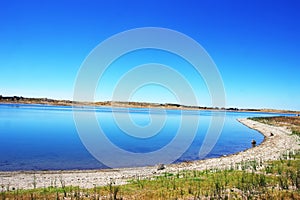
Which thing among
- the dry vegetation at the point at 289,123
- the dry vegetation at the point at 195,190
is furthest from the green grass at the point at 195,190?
the dry vegetation at the point at 289,123

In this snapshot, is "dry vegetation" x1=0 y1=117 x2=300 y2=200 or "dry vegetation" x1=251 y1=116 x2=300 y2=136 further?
"dry vegetation" x1=251 y1=116 x2=300 y2=136

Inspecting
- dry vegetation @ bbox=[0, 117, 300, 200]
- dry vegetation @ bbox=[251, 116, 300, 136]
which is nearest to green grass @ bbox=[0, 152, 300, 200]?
dry vegetation @ bbox=[0, 117, 300, 200]

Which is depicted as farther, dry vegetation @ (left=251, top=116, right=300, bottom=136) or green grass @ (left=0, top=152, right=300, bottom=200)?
dry vegetation @ (left=251, top=116, right=300, bottom=136)

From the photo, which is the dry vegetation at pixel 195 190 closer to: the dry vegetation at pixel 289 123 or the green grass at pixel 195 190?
the green grass at pixel 195 190

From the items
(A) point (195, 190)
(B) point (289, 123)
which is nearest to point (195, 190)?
(A) point (195, 190)

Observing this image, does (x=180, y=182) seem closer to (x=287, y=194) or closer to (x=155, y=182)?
(x=155, y=182)

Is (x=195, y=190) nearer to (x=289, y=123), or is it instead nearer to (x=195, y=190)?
(x=195, y=190)

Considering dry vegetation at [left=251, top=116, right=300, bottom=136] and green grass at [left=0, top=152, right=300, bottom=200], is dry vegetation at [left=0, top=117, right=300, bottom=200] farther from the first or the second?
dry vegetation at [left=251, top=116, right=300, bottom=136]

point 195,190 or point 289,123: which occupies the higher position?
point 289,123

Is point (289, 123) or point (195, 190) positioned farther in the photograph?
point (289, 123)

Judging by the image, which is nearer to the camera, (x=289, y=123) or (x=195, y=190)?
(x=195, y=190)

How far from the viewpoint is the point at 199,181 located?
15297mm

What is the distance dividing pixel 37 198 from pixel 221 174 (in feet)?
33.9

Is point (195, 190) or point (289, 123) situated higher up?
point (289, 123)
